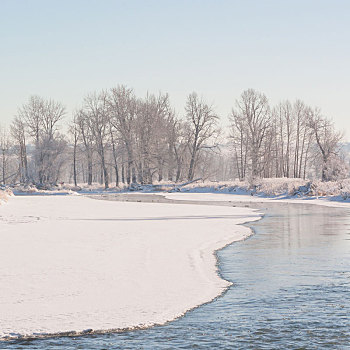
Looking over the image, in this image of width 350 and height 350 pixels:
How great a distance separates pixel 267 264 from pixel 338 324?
450cm

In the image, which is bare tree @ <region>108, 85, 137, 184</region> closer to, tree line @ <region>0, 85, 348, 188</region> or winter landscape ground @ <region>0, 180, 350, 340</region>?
tree line @ <region>0, 85, 348, 188</region>

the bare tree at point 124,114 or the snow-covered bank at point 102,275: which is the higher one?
the bare tree at point 124,114

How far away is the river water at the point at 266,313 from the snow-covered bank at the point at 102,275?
0.34 m

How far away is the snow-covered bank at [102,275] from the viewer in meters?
7.58

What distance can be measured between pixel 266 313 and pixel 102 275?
3.63m

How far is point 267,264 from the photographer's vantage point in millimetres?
11773

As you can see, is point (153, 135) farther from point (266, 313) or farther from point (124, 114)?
point (266, 313)

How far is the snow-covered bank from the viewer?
7578 millimetres

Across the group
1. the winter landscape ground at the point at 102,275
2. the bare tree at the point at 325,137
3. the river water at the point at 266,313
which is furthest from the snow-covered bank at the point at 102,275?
the bare tree at the point at 325,137

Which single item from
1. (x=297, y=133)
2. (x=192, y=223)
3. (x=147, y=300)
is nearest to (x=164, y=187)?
(x=297, y=133)

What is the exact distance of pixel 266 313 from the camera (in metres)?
7.85

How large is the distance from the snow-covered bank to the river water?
1.13 feet

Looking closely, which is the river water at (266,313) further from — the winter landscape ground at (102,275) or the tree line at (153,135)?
the tree line at (153,135)

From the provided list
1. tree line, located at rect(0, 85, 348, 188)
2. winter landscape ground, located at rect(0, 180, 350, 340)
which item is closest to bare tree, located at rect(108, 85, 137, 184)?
tree line, located at rect(0, 85, 348, 188)
